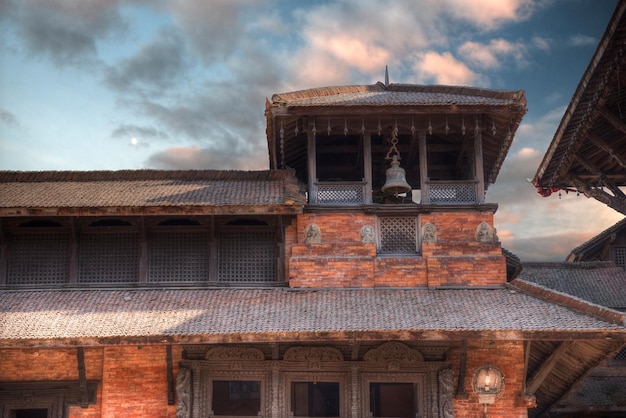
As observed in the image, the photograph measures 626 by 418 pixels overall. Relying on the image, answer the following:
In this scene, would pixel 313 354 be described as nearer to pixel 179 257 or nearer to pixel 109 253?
pixel 179 257

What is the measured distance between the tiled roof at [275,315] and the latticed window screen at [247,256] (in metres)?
0.51

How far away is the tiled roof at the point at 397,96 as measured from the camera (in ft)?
46.5

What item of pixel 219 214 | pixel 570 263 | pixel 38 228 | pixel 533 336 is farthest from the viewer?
pixel 570 263

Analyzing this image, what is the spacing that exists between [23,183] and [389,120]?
355 inches

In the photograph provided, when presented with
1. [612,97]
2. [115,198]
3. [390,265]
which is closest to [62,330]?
[115,198]

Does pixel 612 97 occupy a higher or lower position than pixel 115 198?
higher

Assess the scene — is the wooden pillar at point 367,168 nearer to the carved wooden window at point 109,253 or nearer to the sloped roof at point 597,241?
the carved wooden window at point 109,253

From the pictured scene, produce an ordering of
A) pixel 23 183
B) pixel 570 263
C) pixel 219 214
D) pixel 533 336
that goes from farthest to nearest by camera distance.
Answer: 1. pixel 570 263
2. pixel 23 183
3. pixel 219 214
4. pixel 533 336

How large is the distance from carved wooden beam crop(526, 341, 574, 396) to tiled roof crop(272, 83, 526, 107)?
5.19 meters

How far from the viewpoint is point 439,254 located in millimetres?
13961

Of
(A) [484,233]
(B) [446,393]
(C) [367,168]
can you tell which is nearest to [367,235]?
(C) [367,168]

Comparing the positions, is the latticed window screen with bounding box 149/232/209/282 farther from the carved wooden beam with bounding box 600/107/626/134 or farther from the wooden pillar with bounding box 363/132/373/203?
the carved wooden beam with bounding box 600/107/626/134

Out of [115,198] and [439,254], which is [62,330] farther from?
[439,254]

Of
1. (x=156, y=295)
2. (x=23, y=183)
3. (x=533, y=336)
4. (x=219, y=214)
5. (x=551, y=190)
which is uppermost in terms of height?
(x=551, y=190)
